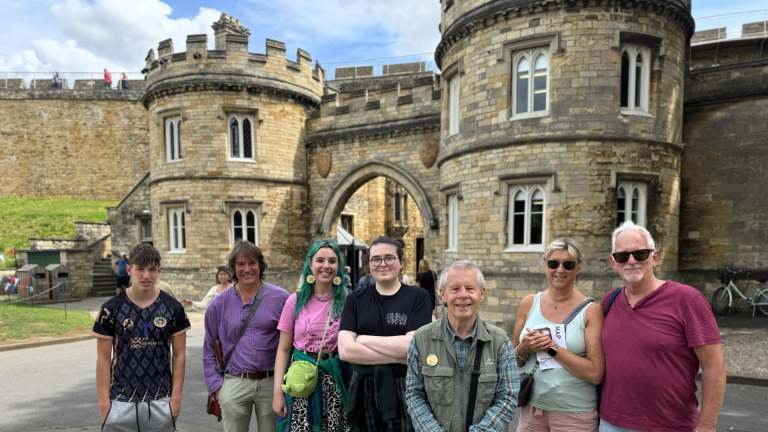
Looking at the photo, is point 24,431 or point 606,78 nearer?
point 24,431

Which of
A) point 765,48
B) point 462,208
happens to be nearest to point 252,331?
point 462,208

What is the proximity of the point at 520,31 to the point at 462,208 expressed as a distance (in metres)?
4.02

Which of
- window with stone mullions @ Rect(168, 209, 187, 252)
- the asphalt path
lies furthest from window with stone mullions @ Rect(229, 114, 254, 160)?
the asphalt path

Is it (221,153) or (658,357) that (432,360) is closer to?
(658,357)

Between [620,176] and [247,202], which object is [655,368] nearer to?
[620,176]

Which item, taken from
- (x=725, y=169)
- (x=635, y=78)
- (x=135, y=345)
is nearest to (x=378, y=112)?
(x=635, y=78)

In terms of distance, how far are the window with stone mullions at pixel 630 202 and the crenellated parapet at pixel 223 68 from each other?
10707mm

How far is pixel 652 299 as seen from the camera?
7.53 feet

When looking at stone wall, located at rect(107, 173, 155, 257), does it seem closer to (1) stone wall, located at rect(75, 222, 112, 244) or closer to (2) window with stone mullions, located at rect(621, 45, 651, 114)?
(1) stone wall, located at rect(75, 222, 112, 244)

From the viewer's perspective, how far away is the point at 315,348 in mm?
2857

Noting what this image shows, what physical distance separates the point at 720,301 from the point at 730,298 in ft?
1.06

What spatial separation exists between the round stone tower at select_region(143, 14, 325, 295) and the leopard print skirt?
12265mm

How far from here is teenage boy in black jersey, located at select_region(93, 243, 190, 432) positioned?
9.30 feet

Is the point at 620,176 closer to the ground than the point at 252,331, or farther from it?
farther from it
